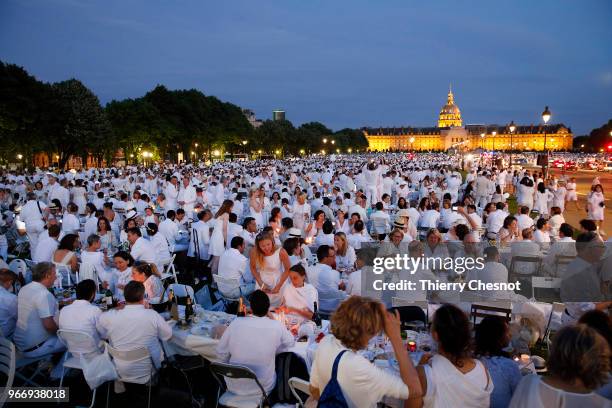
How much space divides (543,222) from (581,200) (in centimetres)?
1579

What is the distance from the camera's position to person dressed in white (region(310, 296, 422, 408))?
115 inches

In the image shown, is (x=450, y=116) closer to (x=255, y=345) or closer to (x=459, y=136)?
(x=459, y=136)

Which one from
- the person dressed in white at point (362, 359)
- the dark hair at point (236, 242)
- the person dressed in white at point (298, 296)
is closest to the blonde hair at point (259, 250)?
the dark hair at point (236, 242)

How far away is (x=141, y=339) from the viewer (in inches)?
179

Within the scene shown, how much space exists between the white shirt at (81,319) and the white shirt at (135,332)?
25 cm

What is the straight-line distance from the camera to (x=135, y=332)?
4.50 meters

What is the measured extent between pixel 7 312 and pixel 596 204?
14.3 meters

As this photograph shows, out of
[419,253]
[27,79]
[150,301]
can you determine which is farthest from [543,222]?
[27,79]

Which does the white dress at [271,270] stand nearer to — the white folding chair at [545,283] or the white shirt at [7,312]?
the white shirt at [7,312]

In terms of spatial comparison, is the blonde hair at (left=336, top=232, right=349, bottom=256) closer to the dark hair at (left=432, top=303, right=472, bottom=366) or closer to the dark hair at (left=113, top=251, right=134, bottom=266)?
the dark hair at (left=113, top=251, right=134, bottom=266)

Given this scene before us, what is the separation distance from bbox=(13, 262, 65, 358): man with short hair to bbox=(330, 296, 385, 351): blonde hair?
4064 mm

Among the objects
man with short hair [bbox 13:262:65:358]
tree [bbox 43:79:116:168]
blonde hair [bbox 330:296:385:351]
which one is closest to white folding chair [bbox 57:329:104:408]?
man with short hair [bbox 13:262:65:358]

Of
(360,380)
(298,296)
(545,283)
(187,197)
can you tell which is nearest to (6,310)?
(298,296)

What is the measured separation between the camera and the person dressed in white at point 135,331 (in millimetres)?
A: 4488
